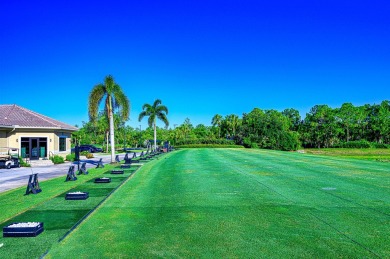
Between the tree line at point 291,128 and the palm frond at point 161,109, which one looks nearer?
the palm frond at point 161,109

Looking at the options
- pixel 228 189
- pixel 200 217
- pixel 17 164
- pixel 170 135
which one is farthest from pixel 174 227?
pixel 170 135

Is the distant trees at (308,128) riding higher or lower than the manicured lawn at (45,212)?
higher

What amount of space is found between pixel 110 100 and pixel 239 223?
20.3 m

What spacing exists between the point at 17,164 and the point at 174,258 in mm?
22742

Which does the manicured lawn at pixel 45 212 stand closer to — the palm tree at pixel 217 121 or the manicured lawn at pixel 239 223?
the manicured lawn at pixel 239 223

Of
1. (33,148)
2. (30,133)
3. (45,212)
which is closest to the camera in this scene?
(45,212)

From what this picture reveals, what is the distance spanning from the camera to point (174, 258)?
4.89 m

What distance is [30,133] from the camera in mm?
30172

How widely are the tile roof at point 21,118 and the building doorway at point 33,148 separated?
1406mm

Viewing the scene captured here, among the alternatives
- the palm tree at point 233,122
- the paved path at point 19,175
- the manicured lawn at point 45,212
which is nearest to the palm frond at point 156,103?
the paved path at point 19,175

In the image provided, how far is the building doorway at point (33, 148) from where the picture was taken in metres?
29.8

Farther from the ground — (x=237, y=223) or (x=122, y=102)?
(x=122, y=102)

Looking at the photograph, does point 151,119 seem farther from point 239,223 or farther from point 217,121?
point 217,121

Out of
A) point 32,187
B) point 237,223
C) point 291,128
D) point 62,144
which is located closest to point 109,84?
point 62,144
